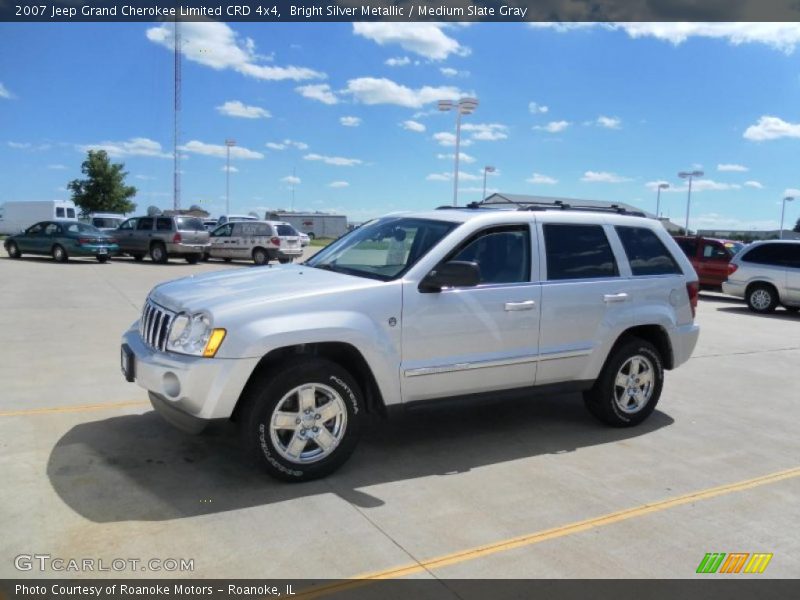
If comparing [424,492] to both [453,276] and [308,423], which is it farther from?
[453,276]

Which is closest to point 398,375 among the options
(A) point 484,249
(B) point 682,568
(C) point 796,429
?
(A) point 484,249

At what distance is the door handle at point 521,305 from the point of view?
4.88 metres

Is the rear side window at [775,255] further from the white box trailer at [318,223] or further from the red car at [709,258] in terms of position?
the white box trailer at [318,223]

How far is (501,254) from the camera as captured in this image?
5.05 meters

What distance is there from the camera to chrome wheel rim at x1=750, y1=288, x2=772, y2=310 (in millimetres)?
15086

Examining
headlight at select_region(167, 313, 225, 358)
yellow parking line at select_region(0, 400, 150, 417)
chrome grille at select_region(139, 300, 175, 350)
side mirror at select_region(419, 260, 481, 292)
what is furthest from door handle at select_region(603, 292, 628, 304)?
yellow parking line at select_region(0, 400, 150, 417)

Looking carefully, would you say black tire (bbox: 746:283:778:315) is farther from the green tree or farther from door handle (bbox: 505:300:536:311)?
the green tree

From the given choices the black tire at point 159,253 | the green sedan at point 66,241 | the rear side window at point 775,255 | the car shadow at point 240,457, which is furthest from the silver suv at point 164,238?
the car shadow at point 240,457

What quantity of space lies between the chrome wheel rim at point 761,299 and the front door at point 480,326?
40.5 feet

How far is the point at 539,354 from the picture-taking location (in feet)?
16.6

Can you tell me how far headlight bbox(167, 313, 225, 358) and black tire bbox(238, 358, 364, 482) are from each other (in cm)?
37

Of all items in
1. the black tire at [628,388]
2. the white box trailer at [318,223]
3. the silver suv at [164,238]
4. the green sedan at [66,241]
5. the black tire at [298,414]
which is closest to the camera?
the black tire at [298,414]

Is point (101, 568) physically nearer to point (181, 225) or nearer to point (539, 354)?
point (539, 354)
